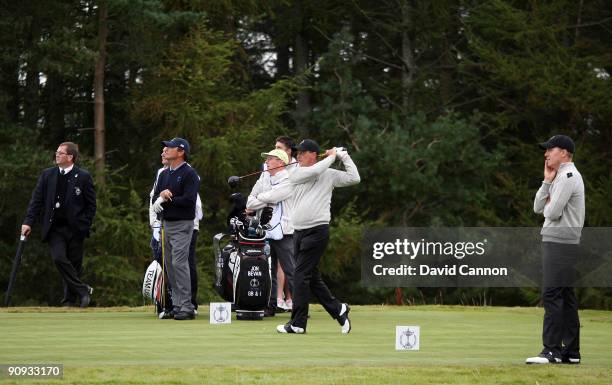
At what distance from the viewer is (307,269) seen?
447 inches

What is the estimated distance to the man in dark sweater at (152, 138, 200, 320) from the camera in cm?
1309

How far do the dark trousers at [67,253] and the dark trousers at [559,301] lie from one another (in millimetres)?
7203

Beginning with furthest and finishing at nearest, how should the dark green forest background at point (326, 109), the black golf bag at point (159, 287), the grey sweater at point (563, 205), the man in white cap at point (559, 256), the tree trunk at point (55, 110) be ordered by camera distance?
the tree trunk at point (55, 110)
the dark green forest background at point (326, 109)
the black golf bag at point (159, 287)
the man in white cap at point (559, 256)
the grey sweater at point (563, 205)

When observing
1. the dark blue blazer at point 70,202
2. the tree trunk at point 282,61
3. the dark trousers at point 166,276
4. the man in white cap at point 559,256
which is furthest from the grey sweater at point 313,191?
the tree trunk at point 282,61

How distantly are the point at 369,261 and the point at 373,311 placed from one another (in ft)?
36.5

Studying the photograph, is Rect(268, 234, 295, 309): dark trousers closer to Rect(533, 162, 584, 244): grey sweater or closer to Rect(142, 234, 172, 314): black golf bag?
Rect(142, 234, 172, 314): black golf bag

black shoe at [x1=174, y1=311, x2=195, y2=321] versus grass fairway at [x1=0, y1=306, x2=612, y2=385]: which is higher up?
black shoe at [x1=174, y1=311, x2=195, y2=321]

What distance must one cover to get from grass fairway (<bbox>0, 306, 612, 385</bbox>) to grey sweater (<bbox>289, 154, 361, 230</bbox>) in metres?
1.06

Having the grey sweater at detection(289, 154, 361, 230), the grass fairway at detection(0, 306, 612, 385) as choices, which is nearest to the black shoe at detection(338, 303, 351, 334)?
the grass fairway at detection(0, 306, 612, 385)

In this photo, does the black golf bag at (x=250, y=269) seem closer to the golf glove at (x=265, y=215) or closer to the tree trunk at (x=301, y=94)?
the golf glove at (x=265, y=215)

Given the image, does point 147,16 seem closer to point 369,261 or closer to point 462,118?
point 369,261

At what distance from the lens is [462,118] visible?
1206 inches

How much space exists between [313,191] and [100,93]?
1676 centimetres

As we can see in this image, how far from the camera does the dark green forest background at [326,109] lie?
26875 millimetres
